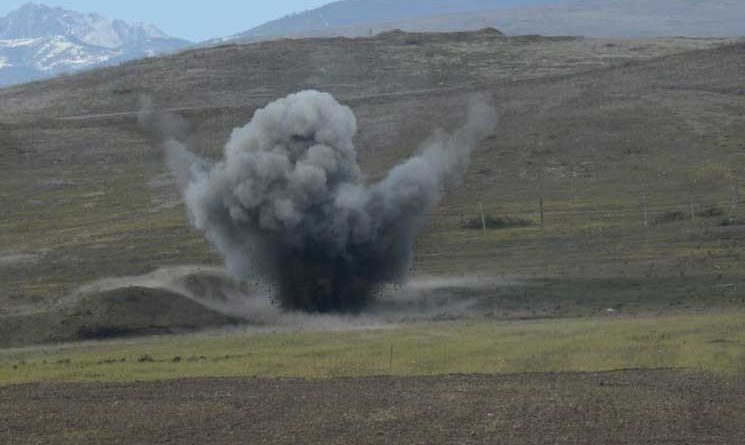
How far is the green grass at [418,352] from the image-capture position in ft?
150

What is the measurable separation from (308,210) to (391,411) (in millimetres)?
23619

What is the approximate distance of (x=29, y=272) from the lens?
76.3 meters

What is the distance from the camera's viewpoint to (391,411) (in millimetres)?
38875

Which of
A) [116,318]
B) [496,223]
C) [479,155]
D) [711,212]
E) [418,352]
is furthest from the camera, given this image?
[479,155]

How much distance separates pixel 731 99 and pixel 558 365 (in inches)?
3022

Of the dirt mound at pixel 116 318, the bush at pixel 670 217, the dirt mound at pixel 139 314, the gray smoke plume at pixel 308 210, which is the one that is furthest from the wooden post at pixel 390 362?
the bush at pixel 670 217

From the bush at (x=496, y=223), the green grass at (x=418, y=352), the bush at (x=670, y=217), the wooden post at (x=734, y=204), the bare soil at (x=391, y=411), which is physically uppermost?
the bare soil at (x=391, y=411)

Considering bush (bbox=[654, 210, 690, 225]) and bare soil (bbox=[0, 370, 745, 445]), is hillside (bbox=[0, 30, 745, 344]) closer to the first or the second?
bush (bbox=[654, 210, 690, 225])

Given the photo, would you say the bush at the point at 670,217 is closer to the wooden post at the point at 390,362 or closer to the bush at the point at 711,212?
the bush at the point at 711,212

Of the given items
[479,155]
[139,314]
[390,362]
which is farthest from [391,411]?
[479,155]

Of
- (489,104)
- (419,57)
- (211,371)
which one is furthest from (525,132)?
(211,371)

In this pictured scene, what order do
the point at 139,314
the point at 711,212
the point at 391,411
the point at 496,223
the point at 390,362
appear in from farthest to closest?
the point at 496,223 < the point at 711,212 < the point at 139,314 < the point at 390,362 < the point at 391,411

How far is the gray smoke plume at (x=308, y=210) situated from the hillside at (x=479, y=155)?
6.59 meters

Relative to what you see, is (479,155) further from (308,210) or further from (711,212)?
(308,210)
